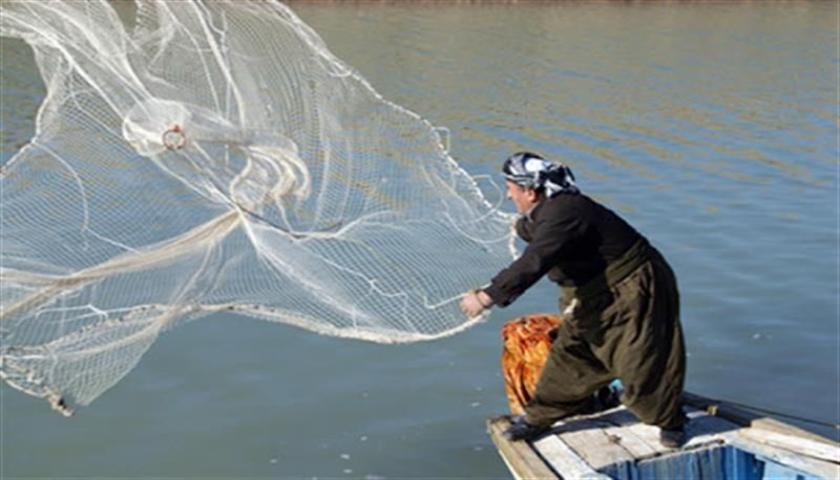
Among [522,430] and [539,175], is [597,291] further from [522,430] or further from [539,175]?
[522,430]

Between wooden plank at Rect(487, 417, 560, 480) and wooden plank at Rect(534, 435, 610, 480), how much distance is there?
0.14ft

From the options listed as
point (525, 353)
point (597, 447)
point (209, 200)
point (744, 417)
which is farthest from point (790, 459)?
point (209, 200)

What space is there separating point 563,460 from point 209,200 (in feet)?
6.89

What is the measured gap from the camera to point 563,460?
5.00 metres

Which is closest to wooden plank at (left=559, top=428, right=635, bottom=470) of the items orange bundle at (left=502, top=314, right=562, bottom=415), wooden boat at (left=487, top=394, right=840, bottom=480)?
wooden boat at (left=487, top=394, right=840, bottom=480)

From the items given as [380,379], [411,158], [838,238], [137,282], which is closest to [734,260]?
[838,238]

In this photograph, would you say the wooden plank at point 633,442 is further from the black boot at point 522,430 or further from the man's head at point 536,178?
the man's head at point 536,178

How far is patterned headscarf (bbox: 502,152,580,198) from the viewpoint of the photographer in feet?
15.1

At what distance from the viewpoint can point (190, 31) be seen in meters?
5.64

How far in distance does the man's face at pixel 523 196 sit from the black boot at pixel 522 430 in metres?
1.12

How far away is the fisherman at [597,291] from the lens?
4.54 metres

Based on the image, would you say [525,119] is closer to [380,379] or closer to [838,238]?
[838,238]

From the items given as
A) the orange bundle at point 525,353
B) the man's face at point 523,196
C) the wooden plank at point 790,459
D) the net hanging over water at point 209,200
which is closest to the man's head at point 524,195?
the man's face at point 523,196

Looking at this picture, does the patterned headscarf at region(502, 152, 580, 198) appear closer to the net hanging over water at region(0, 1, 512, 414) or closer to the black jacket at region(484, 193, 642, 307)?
the black jacket at region(484, 193, 642, 307)
